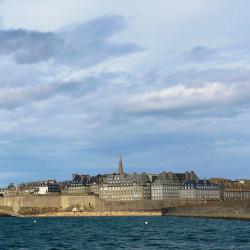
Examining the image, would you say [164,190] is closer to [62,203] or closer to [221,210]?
[62,203]

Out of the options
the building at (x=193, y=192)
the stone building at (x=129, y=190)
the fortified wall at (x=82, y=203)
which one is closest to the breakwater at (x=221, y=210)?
the fortified wall at (x=82, y=203)

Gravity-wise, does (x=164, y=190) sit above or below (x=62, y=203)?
above

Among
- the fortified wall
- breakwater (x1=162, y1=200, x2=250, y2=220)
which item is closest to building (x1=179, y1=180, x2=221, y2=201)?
the fortified wall

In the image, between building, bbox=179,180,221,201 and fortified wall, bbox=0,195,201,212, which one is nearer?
fortified wall, bbox=0,195,201,212

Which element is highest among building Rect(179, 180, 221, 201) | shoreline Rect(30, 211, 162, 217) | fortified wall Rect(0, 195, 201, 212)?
building Rect(179, 180, 221, 201)

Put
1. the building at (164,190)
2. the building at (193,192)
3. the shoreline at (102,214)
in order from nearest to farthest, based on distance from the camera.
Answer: the shoreline at (102,214) < the building at (164,190) < the building at (193,192)

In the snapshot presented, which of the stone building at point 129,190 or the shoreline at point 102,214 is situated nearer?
the shoreline at point 102,214

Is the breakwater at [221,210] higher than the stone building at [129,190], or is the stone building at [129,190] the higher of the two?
the stone building at [129,190]

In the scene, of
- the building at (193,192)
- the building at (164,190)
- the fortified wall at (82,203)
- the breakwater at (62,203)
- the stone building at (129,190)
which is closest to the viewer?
the fortified wall at (82,203)

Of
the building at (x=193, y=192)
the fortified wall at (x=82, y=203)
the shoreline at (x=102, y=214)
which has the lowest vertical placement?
the shoreline at (x=102, y=214)

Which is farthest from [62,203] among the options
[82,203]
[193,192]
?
[193,192]

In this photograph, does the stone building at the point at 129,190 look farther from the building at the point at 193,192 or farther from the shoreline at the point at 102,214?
the shoreline at the point at 102,214

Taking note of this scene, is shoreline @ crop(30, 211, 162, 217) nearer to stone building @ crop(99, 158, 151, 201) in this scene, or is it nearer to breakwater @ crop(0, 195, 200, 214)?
breakwater @ crop(0, 195, 200, 214)

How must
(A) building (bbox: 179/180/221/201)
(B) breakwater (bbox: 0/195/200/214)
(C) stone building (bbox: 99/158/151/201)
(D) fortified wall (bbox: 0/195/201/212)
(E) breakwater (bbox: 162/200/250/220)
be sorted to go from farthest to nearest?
(A) building (bbox: 179/180/221/201) → (C) stone building (bbox: 99/158/151/201) → (B) breakwater (bbox: 0/195/200/214) → (D) fortified wall (bbox: 0/195/201/212) → (E) breakwater (bbox: 162/200/250/220)
